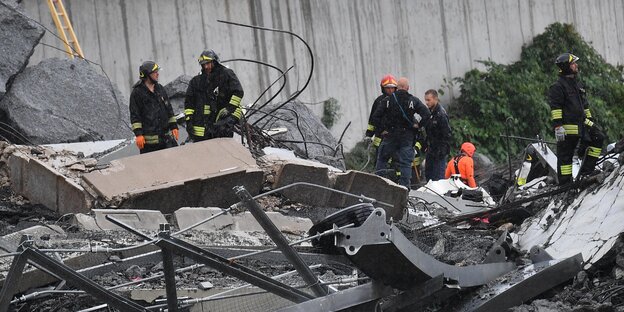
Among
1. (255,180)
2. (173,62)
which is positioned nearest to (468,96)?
(173,62)

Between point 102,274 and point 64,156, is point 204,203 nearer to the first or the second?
point 64,156

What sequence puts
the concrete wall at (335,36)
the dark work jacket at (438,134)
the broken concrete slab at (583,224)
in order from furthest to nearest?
1. the concrete wall at (335,36)
2. the dark work jacket at (438,134)
3. the broken concrete slab at (583,224)

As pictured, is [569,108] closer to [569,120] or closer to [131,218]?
[569,120]

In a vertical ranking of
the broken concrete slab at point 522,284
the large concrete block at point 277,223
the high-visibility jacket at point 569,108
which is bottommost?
the broken concrete slab at point 522,284

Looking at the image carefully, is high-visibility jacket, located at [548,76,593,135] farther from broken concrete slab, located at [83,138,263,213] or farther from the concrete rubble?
broken concrete slab, located at [83,138,263,213]

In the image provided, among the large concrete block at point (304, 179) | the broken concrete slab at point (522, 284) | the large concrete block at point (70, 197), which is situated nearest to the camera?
the broken concrete slab at point (522, 284)

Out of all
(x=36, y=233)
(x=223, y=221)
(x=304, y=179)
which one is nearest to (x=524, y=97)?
(x=304, y=179)

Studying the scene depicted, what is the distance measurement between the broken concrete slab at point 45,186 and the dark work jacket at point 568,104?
4.63 m

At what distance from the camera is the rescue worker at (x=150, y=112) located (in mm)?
12469

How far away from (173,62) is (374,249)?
563 inches

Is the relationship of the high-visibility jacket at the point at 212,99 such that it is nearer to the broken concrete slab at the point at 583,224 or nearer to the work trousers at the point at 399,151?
the work trousers at the point at 399,151

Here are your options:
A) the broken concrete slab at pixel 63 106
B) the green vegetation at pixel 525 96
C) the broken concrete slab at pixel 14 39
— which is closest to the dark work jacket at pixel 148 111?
the broken concrete slab at pixel 63 106

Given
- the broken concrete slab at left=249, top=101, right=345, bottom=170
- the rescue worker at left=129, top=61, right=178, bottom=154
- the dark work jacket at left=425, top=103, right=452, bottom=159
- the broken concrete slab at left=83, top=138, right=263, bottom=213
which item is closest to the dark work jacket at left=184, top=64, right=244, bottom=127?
the rescue worker at left=129, top=61, right=178, bottom=154

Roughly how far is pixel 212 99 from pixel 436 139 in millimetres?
3525
